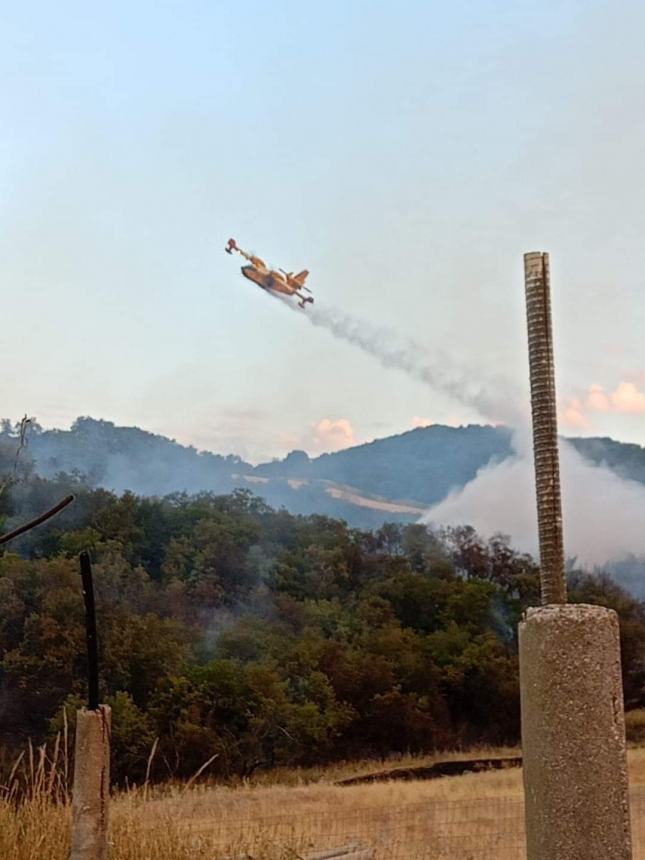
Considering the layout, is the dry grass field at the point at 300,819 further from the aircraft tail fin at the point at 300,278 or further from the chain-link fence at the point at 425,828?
the aircraft tail fin at the point at 300,278

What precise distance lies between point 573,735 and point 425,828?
13.2m

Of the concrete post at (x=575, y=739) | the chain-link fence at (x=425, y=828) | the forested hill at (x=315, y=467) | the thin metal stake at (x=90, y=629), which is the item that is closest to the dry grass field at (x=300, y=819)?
the chain-link fence at (x=425, y=828)

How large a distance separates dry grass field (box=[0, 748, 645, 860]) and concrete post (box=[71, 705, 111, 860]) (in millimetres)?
2180

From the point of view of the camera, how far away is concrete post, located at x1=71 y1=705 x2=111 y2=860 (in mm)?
3322

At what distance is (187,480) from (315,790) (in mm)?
21308

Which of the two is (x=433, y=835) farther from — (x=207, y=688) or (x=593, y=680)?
(x=593, y=680)

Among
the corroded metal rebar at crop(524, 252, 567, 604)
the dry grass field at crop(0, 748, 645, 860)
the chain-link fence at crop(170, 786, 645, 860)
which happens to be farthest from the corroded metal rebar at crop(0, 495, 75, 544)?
the chain-link fence at crop(170, 786, 645, 860)

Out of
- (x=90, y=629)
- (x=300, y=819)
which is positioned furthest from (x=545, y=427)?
(x=300, y=819)

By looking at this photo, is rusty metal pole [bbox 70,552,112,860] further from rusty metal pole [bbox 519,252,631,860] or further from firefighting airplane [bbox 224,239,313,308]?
firefighting airplane [bbox 224,239,313,308]

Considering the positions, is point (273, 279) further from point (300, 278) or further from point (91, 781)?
point (91, 781)

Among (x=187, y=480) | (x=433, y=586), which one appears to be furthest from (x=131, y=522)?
(x=187, y=480)

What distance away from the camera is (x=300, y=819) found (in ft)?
47.7

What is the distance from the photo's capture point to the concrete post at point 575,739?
2.17 meters

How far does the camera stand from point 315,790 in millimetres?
19891
